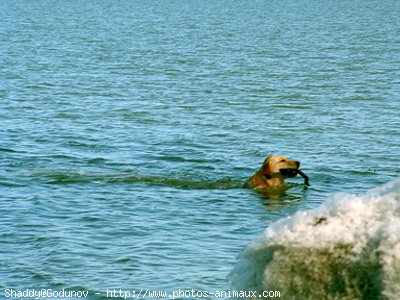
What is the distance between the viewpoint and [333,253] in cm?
590

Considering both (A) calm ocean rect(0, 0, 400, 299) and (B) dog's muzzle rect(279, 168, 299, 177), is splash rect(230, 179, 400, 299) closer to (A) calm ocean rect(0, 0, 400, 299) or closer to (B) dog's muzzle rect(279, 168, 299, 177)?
(A) calm ocean rect(0, 0, 400, 299)

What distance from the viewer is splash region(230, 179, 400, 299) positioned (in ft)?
18.7

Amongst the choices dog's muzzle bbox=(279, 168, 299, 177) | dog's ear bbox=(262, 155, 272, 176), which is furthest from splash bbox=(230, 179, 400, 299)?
dog's muzzle bbox=(279, 168, 299, 177)

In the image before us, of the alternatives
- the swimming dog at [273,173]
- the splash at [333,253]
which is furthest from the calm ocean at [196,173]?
the swimming dog at [273,173]

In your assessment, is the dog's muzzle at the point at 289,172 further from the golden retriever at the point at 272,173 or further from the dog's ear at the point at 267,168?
the dog's ear at the point at 267,168

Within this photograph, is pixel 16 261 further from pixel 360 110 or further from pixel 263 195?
pixel 360 110

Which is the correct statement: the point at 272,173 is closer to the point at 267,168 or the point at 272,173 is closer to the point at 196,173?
the point at 267,168

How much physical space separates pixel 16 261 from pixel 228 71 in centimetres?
2462

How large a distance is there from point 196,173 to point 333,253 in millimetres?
11256

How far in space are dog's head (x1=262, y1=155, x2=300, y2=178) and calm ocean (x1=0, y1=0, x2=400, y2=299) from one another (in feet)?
1.46

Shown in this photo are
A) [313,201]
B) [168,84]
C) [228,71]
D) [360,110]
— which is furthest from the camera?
[228,71]

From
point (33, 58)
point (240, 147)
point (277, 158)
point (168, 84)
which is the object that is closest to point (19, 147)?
point (240, 147)

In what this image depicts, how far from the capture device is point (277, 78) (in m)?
32.9

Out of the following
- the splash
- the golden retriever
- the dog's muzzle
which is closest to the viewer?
the splash
